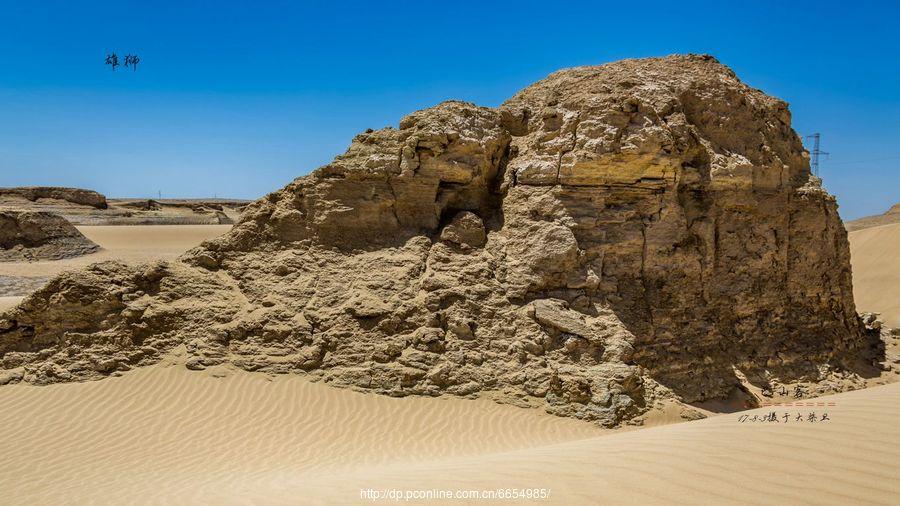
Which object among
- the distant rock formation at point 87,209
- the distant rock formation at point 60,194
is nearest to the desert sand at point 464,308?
the distant rock formation at point 87,209

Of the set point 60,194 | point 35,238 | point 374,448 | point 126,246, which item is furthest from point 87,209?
point 374,448

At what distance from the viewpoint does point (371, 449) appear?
7957 millimetres

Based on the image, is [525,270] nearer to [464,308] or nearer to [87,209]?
[464,308]

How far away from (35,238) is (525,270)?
75.5 feet

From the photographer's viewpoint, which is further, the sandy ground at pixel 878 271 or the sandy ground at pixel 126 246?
the sandy ground at pixel 878 271

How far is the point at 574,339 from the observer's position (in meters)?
9.54

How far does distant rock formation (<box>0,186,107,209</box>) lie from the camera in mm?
39375

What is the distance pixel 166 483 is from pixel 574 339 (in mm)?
5748

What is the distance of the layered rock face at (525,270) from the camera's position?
9.45 meters

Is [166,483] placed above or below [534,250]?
below

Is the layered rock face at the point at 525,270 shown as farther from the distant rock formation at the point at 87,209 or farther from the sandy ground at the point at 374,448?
the distant rock formation at the point at 87,209

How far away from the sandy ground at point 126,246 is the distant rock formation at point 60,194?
5616mm

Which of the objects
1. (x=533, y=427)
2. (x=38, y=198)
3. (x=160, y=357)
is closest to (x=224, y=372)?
(x=160, y=357)

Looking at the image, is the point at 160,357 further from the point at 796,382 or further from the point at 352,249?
the point at 796,382
